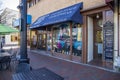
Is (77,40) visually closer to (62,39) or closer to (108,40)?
(62,39)

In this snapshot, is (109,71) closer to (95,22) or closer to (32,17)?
(95,22)

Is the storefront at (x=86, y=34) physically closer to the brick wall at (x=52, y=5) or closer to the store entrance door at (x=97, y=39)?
the store entrance door at (x=97, y=39)

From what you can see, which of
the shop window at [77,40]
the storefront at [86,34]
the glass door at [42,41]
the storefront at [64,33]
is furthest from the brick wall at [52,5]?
the glass door at [42,41]

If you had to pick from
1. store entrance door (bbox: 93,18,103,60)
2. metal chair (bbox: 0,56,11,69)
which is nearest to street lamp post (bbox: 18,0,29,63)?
metal chair (bbox: 0,56,11,69)

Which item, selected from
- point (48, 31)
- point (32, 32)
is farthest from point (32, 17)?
point (48, 31)

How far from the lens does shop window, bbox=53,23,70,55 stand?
1327cm

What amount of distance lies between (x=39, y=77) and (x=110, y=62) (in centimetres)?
616

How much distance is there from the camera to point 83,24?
37.0 ft

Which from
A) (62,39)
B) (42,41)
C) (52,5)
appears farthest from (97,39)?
(42,41)

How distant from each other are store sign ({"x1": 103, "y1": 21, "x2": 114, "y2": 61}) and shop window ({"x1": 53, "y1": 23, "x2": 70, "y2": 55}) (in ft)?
13.3

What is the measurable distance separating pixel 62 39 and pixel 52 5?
3461 mm

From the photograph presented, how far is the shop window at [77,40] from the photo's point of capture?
1170 cm

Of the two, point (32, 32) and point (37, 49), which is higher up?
point (32, 32)

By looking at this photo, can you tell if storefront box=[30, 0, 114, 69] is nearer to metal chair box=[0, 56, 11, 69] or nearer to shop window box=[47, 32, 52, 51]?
shop window box=[47, 32, 52, 51]
